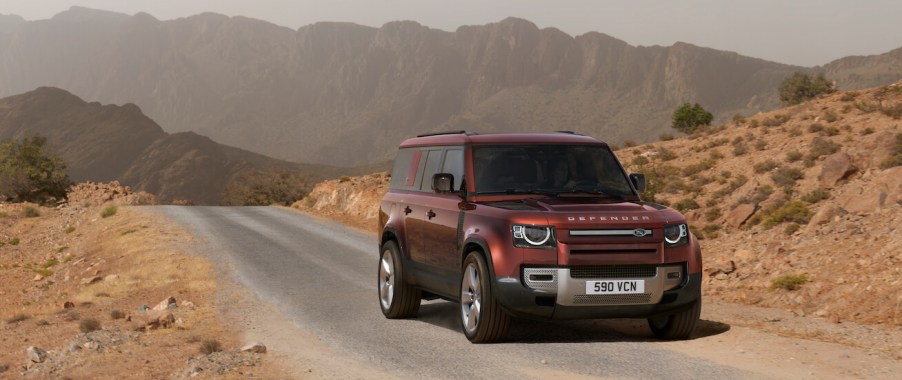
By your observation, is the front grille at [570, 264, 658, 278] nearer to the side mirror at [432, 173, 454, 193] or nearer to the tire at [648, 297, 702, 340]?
the tire at [648, 297, 702, 340]

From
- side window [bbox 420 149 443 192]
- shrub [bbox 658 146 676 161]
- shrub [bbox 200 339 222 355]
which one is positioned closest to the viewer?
shrub [bbox 200 339 222 355]

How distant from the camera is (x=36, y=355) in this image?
454 inches

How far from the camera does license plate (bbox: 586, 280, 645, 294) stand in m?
8.78

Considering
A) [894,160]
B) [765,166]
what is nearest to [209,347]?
[894,160]

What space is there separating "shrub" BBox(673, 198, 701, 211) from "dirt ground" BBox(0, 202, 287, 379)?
Answer: 1446cm

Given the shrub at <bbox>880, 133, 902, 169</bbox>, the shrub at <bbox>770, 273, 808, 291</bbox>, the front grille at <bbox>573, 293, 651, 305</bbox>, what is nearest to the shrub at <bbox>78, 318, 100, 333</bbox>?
the front grille at <bbox>573, 293, 651, 305</bbox>

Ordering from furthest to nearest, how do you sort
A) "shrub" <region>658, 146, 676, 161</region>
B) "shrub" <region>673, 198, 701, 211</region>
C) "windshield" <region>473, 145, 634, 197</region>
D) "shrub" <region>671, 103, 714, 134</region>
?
"shrub" <region>671, 103, 714, 134</region> < "shrub" <region>658, 146, 676, 161</region> < "shrub" <region>673, 198, 701, 211</region> < "windshield" <region>473, 145, 634, 197</region>

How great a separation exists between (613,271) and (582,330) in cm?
201

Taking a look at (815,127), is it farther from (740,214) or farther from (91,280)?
(91,280)

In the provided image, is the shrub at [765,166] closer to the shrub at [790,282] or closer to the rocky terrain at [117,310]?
the shrub at [790,282]

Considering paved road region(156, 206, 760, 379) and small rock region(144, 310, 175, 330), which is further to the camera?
small rock region(144, 310, 175, 330)

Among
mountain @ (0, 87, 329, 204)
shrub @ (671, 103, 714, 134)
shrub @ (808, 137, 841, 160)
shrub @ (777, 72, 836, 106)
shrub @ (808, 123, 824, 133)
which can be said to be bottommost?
mountain @ (0, 87, 329, 204)

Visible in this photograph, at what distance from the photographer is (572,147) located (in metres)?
10.5

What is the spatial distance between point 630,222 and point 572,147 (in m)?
1.85
